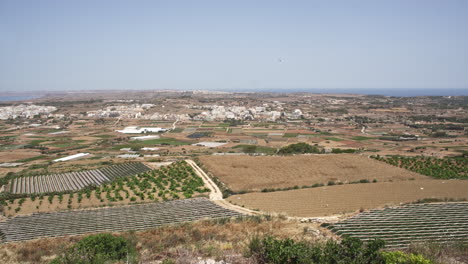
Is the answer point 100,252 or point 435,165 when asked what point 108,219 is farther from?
point 435,165

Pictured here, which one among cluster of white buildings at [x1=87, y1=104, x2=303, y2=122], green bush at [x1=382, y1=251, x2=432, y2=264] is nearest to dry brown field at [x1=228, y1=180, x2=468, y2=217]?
green bush at [x1=382, y1=251, x2=432, y2=264]

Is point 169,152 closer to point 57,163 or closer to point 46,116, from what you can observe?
point 57,163

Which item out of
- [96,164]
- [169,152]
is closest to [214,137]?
[169,152]

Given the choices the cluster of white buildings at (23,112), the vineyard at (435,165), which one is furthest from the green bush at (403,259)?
the cluster of white buildings at (23,112)

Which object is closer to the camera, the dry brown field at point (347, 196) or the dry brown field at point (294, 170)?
the dry brown field at point (347, 196)

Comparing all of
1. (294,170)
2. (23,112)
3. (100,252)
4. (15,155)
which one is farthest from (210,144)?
(23,112)

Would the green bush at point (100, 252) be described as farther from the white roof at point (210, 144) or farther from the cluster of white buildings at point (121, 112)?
the cluster of white buildings at point (121, 112)

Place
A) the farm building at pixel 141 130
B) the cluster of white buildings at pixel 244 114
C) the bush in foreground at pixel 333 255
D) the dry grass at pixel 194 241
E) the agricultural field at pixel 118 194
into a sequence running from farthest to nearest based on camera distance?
the cluster of white buildings at pixel 244 114 → the farm building at pixel 141 130 → the agricultural field at pixel 118 194 → the dry grass at pixel 194 241 → the bush in foreground at pixel 333 255
